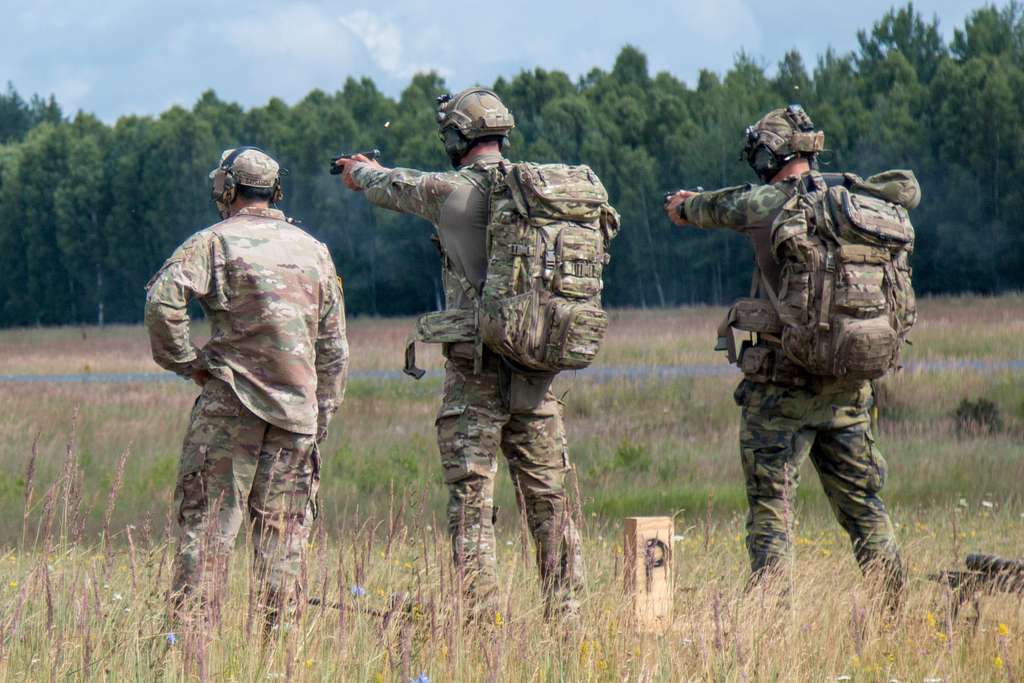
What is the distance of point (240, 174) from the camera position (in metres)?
5.71

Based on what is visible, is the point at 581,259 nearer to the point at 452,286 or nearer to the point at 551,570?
the point at 452,286

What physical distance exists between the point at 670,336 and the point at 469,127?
80.8 feet

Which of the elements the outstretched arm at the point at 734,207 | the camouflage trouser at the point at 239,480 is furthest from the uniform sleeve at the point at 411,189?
the outstretched arm at the point at 734,207

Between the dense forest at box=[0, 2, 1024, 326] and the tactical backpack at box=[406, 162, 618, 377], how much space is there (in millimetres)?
45463

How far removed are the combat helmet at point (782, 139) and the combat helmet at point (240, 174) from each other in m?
2.17

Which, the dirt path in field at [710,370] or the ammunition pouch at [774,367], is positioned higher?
the ammunition pouch at [774,367]

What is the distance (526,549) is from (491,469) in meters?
0.54

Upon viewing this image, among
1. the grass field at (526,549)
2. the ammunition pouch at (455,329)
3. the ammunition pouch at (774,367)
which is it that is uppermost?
the ammunition pouch at (455,329)

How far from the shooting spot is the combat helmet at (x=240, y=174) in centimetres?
572

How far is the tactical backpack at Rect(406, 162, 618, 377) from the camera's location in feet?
18.3

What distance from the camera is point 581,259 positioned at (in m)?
5.70

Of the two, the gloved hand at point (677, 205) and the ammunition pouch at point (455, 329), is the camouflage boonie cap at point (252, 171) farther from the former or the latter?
the gloved hand at point (677, 205)

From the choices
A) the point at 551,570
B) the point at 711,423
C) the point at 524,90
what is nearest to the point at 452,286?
the point at 551,570

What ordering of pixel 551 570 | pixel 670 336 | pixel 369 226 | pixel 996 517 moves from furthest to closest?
pixel 369 226, pixel 670 336, pixel 996 517, pixel 551 570
